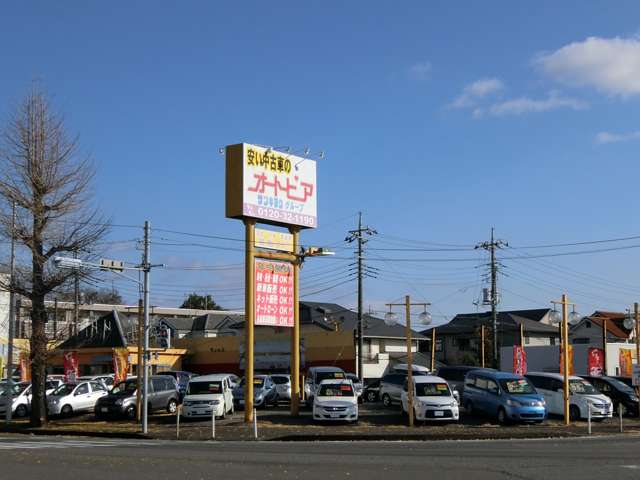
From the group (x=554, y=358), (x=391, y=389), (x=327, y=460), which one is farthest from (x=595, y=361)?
(x=327, y=460)

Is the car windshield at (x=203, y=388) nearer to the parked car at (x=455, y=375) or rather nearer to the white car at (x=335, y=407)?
the white car at (x=335, y=407)

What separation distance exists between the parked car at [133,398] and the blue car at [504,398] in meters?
12.6

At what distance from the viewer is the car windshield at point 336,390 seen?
98.4 feet

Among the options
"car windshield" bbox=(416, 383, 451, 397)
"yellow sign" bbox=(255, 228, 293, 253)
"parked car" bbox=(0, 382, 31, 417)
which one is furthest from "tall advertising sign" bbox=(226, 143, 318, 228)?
"parked car" bbox=(0, 382, 31, 417)

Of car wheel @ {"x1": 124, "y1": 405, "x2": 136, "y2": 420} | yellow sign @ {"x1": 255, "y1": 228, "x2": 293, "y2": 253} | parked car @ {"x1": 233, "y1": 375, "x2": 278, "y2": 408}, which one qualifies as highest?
yellow sign @ {"x1": 255, "y1": 228, "x2": 293, "y2": 253}

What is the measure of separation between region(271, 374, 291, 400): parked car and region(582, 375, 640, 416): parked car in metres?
14.1

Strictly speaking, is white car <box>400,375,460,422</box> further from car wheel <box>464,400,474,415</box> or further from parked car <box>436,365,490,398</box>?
parked car <box>436,365,490,398</box>

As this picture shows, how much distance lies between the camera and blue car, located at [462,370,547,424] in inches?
1156

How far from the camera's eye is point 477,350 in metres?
78.9

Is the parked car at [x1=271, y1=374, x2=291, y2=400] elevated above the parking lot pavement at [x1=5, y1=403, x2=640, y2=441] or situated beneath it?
elevated above

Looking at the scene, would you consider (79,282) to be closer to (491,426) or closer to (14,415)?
(14,415)

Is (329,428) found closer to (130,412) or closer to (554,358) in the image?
(130,412)

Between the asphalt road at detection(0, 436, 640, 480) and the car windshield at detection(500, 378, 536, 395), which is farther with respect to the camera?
the car windshield at detection(500, 378, 536, 395)

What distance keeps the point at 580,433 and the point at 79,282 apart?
65.2ft
